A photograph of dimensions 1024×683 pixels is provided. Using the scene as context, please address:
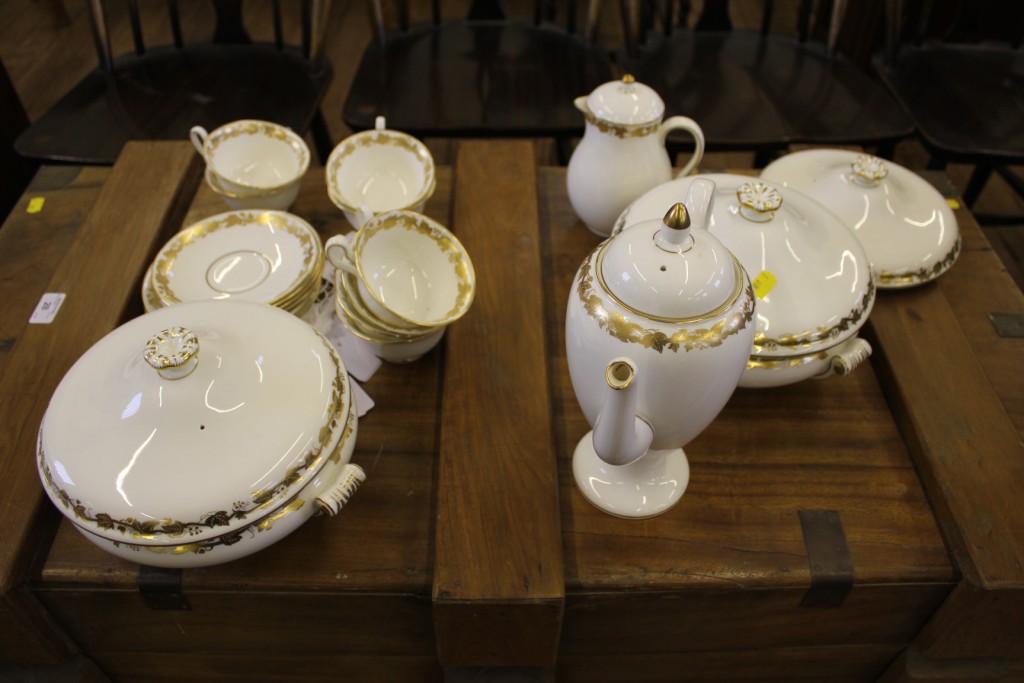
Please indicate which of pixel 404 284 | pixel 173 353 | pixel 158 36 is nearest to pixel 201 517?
pixel 173 353

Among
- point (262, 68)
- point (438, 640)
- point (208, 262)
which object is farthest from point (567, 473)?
point (262, 68)

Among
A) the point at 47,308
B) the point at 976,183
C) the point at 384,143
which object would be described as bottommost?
the point at 976,183

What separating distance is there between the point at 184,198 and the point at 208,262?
0.85 feet

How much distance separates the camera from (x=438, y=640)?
2.24 feet

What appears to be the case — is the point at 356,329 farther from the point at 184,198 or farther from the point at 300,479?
the point at 184,198

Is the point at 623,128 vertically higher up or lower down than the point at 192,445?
higher up

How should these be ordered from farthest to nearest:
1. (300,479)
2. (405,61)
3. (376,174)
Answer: (405,61) < (376,174) < (300,479)

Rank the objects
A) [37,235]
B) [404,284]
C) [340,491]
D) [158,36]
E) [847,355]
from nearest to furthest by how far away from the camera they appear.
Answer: [340,491] < [847,355] < [404,284] < [37,235] < [158,36]

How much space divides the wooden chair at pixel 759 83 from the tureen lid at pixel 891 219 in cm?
49

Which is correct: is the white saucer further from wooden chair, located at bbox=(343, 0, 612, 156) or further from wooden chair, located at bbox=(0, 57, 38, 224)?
wooden chair, located at bbox=(0, 57, 38, 224)

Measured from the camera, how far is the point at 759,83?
1521 mm

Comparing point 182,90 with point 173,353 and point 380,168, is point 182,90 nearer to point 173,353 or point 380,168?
point 380,168

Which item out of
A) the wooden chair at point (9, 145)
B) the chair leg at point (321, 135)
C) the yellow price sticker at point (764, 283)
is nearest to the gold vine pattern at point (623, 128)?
the yellow price sticker at point (764, 283)

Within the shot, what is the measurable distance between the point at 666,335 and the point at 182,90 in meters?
1.37
